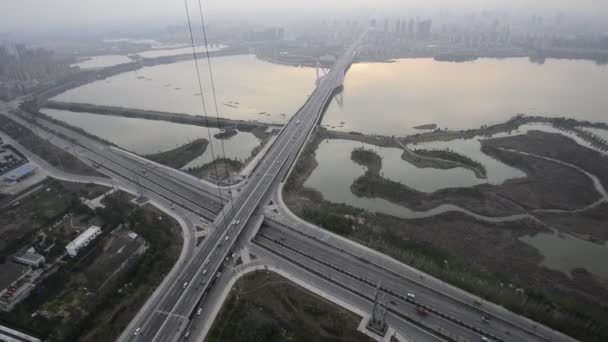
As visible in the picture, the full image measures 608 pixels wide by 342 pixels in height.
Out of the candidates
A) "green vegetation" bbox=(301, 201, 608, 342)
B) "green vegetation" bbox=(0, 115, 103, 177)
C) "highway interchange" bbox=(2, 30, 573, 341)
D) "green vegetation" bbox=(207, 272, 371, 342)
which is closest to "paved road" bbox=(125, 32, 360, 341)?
"highway interchange" bbox=(2, 30, 573, 341)

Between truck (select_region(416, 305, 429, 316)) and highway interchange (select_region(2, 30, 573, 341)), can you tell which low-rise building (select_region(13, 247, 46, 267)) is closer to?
highway interchange (select_region(2, 30, 573, 341))

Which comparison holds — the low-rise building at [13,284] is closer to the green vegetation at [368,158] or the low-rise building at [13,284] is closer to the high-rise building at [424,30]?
the green vegetation at [368,158]

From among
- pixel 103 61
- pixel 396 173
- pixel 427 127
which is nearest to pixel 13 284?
pixel 396 173

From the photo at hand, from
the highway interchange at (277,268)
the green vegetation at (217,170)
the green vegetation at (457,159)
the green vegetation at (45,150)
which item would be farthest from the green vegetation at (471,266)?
the green vegetation at (45,150)

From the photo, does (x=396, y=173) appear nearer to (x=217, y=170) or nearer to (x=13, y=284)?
(x=217, y=170)

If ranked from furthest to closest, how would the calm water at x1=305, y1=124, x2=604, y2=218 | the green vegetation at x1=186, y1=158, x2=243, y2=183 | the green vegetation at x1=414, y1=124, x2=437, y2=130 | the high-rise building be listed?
1. the high-rise building
2. the green vegetation at x1=414, y1=124, x2=437, y2=130
3. the green vegetation at x1=186, y1=158, x2=243, y2=183
4. the calm water at x1=305, y1=124, x2=604, y2=218

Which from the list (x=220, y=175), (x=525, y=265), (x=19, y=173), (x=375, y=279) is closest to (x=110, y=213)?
(x=220, y=175)
